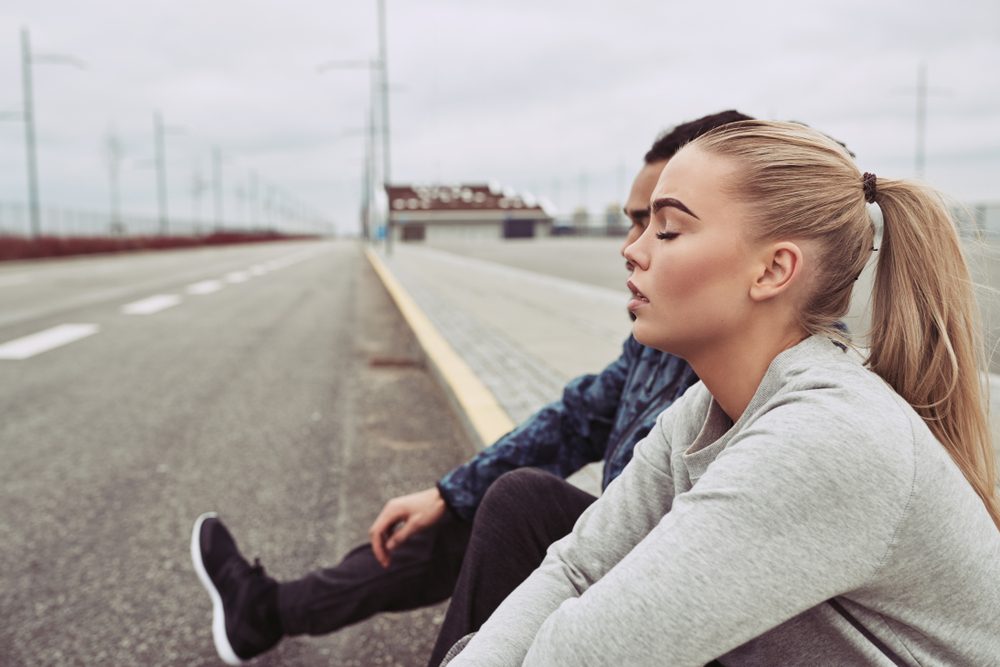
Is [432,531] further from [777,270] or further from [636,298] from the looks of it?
[777,270]

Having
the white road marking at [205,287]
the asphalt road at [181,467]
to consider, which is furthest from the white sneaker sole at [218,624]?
the white road marking at [205,287]

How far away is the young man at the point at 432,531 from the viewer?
2.17 metres

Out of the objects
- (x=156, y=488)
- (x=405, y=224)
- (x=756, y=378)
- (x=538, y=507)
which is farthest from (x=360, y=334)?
(x=405, y=224)

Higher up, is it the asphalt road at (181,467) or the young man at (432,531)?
the young man at (432,531)

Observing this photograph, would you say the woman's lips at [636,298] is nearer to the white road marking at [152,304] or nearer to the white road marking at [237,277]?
the white road marking at [152,304]

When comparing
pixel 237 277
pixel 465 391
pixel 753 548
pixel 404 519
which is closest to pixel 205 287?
pixel 237 277

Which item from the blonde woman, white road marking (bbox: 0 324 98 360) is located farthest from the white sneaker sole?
white road marking (bbox: 0 324 98 360)

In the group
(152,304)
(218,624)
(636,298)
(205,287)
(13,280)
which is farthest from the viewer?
(13,280)

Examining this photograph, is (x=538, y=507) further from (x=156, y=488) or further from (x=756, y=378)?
(x=156, y=488)

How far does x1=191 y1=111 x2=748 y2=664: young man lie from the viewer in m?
2.17

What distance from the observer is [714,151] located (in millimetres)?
1216

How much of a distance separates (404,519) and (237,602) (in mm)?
536

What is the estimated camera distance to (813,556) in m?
0.97

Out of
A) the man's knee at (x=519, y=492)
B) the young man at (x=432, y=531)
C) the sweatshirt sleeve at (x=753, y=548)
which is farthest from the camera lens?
the young man at (x=432, y=531)
